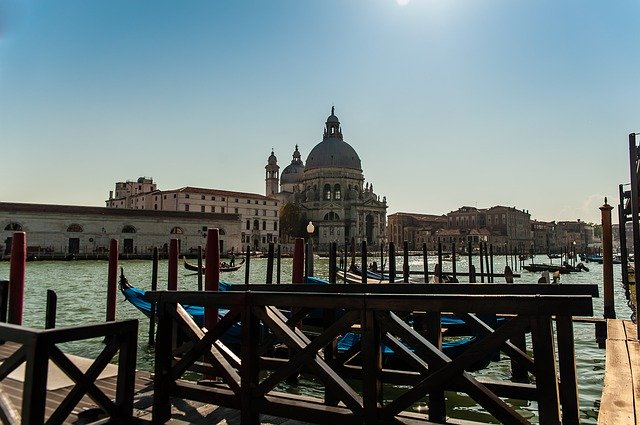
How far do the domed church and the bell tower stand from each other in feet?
41.1

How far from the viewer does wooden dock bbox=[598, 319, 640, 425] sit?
11.9 ft

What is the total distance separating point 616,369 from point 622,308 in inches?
522

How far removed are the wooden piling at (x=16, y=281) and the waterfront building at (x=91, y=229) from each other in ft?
124

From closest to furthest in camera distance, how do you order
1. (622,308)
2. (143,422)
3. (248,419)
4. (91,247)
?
(248,419)
(143,422)
(622,308)
(91,247)

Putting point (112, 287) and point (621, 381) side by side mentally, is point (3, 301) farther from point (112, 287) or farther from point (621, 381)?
point (621, 381)

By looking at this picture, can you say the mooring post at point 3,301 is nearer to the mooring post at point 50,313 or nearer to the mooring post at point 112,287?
the mooring post at point 50,313

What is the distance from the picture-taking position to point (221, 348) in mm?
3963

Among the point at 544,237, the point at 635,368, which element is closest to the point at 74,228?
the point at 635,368

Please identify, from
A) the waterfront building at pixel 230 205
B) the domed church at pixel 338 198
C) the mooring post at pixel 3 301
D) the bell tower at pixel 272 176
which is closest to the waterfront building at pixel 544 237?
the domed church at pixel 338 198

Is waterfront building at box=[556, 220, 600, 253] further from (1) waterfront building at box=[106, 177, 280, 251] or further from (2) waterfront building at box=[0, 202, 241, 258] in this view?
(2) waterfront building at box=[0, 202, 241, 258]

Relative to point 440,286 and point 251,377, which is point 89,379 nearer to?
point 251,377

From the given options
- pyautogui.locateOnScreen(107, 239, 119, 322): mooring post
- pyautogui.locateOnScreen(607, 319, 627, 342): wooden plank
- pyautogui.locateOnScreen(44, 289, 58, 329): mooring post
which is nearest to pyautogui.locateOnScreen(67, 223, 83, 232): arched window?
pyautogui.locateOnScreen(107, 239, 119, 322): mooring post

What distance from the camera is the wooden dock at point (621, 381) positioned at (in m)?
3.63

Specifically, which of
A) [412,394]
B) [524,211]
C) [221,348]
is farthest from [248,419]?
[524,211]
